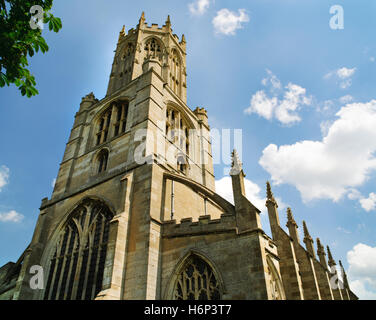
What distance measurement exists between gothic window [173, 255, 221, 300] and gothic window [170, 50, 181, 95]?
58.1ft

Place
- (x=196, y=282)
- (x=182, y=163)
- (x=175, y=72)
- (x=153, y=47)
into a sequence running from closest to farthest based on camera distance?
1. (x=196, y=282)
2. (x=182, y=163)
3. (x=175, y=72)
4. (x=153, y=47)

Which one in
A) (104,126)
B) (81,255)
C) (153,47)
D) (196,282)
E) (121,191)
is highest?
(153,47)

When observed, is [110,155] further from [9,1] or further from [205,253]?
[9,1]

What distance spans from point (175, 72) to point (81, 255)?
1864 cm

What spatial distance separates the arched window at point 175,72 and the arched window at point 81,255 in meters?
14.0

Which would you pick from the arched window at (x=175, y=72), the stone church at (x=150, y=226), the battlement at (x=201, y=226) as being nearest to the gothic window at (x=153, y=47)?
the arched window at (x=175, y=72)

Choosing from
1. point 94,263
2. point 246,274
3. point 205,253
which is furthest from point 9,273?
point 246,274

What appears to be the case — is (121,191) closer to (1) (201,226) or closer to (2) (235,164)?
(1) (201,226)

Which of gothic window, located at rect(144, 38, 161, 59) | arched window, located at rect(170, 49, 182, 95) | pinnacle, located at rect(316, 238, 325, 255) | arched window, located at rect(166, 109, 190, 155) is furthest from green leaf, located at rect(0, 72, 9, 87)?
pinnacle, located at rect(316, 238, 325, 255)

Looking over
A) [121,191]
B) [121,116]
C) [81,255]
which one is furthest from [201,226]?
[121,116]

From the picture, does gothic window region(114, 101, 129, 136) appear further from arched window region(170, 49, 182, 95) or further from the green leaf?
the green leaf

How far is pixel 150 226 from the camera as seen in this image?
12109mm

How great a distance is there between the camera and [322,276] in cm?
1712

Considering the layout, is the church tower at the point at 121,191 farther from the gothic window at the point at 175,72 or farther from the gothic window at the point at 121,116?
the gothic window at the point at 175,72
